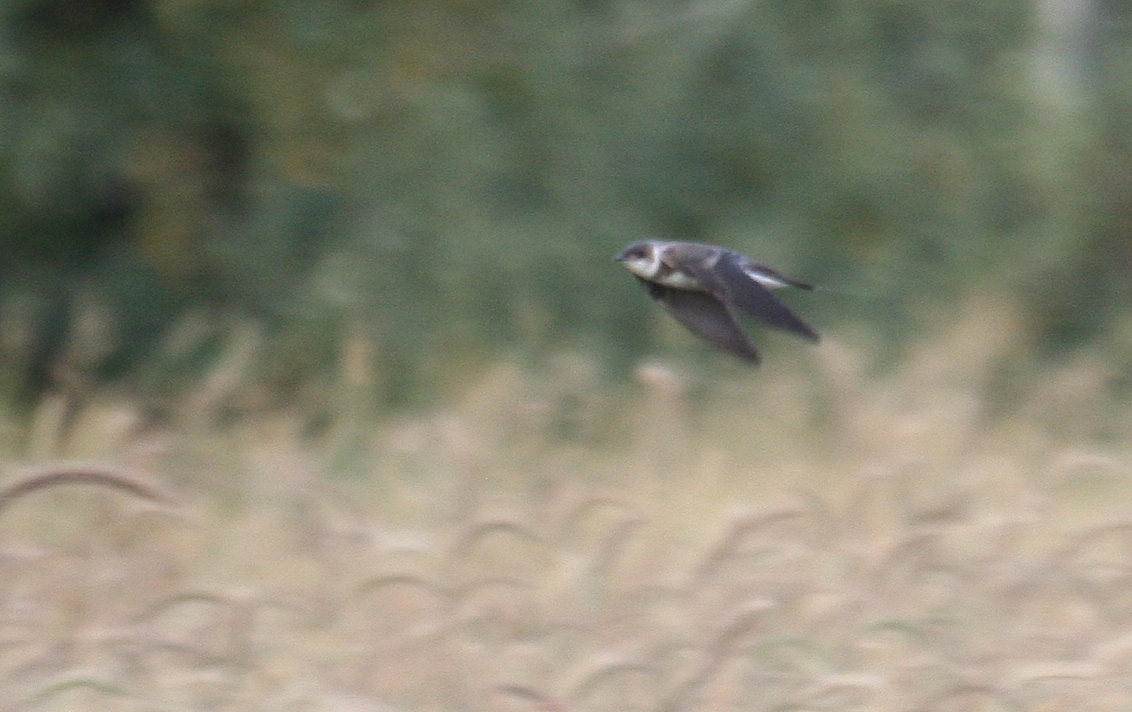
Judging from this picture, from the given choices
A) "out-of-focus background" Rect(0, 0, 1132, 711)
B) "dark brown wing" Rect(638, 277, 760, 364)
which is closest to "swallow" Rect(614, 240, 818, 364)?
"dark brown wing" Rect(638, 277, 760, 364)

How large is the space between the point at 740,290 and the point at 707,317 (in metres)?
0.13

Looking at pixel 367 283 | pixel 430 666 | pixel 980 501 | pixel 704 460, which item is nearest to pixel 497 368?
pixel 367 283

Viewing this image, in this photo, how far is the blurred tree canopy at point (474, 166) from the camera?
7715mm

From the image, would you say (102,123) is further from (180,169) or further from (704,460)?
(704,460)

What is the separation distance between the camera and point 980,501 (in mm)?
5184

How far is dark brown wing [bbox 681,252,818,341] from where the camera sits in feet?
12.3

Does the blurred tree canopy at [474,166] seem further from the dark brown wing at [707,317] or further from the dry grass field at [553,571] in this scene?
the dark brown wing at [707,317]

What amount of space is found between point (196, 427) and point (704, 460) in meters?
1.60

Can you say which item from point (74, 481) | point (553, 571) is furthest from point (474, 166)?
point (74, 481)

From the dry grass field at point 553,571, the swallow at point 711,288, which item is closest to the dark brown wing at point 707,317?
the swallow at point 711,288

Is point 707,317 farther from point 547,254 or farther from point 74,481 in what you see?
point 547,254

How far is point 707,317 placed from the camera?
405 cm

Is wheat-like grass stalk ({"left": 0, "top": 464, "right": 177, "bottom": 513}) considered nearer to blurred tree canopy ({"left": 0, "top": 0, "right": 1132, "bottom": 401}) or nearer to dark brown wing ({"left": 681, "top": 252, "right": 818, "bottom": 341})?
dark brown wing ({"left": 681, "top": 252, "right": 818, "bottom": 341})

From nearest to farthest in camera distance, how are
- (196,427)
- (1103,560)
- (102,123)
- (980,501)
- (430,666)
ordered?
(430,666) < (1103,560) < (980,501) < (196,427) < (102,123)
